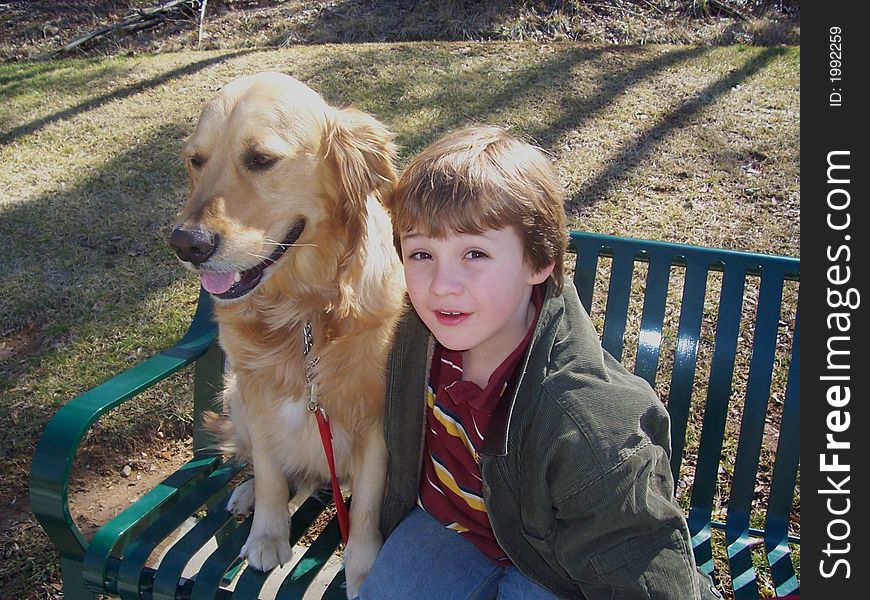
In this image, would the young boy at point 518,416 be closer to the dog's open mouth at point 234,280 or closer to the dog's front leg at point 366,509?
the dog's front leg at point 366,509

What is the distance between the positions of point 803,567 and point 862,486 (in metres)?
0.25

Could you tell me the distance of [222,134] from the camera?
223cm

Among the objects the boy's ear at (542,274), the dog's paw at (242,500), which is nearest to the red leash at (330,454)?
the dog's paw at (242,500)

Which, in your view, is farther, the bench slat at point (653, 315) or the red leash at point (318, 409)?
the bench slat at point (653, 315)

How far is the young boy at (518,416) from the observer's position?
71.6 inches

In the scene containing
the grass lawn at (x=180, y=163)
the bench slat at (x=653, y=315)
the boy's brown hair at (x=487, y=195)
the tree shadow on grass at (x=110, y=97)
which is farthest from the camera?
the tree shadow on grass at (x=110, y=97)

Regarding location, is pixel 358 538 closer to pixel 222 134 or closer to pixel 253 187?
pixel 253 187

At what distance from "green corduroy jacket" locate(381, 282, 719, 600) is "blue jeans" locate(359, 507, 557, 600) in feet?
0.34

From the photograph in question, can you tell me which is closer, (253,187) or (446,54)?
(253,187)

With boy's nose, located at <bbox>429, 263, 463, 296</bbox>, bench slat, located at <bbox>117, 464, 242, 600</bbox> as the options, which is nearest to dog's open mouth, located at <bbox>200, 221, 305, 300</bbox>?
boy's nose, located at <bbox>429, 263, 463, 296</bbox>

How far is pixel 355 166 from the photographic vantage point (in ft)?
7.61

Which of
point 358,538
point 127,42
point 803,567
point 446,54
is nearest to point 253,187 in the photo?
point 358,538

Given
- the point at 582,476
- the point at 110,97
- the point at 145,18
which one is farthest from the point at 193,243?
the point at 145,18

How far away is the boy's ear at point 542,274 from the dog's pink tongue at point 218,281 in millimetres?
808
